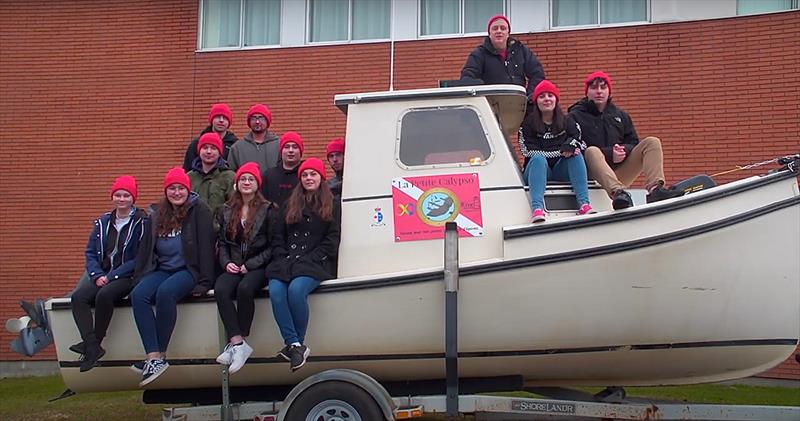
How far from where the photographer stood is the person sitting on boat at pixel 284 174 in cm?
575

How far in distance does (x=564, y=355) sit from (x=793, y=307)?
1.49 meters

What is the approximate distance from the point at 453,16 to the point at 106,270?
7227mm

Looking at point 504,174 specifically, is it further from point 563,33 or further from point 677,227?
point 563,33

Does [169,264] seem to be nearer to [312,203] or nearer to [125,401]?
[312,203]

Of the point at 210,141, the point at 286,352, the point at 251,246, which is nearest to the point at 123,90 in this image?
the point at 210,141

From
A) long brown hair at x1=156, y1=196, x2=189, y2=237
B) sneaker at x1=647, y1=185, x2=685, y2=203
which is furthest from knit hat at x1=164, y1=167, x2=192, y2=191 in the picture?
sneaker at x1=647, y1=185, x2=685, y2=203

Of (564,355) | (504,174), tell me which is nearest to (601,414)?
(564,355)

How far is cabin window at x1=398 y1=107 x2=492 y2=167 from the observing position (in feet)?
17.7

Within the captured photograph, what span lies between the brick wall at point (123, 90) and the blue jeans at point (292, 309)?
6299 millimetres

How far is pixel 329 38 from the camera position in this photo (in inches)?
457

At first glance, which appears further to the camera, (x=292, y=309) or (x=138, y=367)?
(x=138, y=367)

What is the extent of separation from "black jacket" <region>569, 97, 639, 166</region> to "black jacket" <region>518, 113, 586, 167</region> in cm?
33

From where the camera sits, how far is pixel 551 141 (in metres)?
5.49

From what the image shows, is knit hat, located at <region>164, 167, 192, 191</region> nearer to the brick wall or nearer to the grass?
the grass
